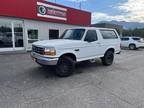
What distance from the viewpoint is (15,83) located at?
17.7 ft

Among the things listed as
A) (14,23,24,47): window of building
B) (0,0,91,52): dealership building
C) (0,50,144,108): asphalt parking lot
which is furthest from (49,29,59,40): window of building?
(0,50,144,108): asphalt parking lot

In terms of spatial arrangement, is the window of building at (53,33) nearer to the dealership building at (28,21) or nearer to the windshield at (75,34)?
the dealership building at (28,21)

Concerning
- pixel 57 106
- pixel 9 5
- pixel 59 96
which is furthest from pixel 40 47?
pixel 9 5

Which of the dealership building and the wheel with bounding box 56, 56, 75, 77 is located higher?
the dealership building

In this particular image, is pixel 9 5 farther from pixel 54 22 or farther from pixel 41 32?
pixel 54 22

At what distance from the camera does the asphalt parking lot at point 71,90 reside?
3951mm

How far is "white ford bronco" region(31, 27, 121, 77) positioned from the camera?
576cm

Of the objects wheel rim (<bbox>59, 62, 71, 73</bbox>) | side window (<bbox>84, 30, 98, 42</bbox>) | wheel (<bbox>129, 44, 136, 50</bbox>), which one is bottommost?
wheel rim (<bbox>59, 62, 71, 73</bbox>)

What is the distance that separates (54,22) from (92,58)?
368 inches

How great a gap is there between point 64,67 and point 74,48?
0.92 meters

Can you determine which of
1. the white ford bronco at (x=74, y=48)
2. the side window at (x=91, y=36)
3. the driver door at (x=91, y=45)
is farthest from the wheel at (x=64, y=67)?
the side window at (x=91, y=36)

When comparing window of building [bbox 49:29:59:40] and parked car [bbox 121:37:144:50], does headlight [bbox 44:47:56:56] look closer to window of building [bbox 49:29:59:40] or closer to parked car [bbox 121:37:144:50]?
window of building [bbox 49:29:59:40]

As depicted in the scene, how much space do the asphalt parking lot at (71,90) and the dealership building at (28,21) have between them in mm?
6077

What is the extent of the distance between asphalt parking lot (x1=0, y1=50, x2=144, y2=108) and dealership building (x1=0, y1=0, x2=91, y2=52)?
6.08 m
